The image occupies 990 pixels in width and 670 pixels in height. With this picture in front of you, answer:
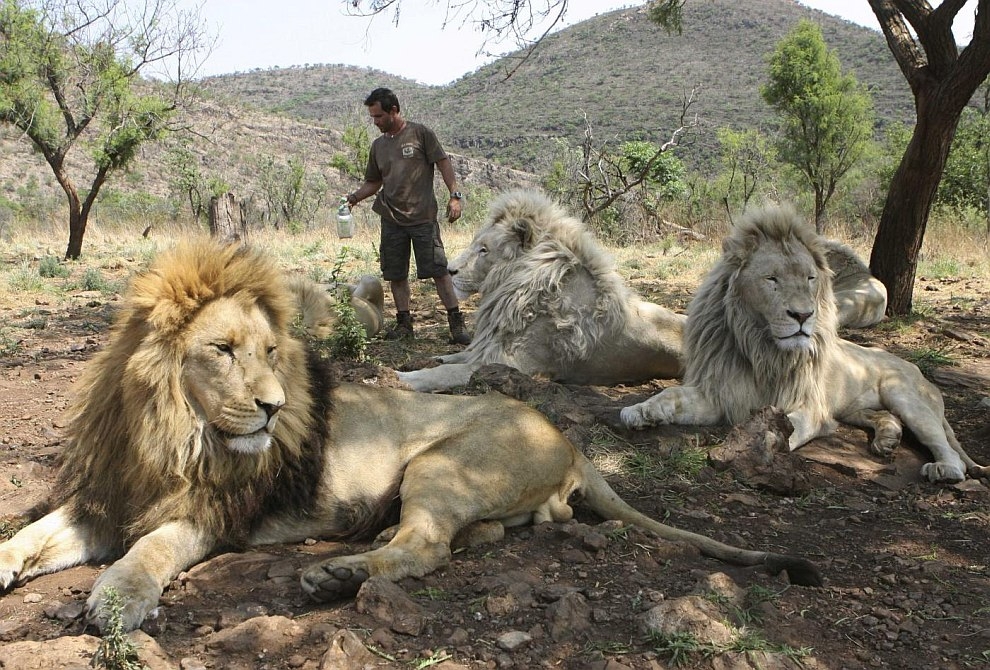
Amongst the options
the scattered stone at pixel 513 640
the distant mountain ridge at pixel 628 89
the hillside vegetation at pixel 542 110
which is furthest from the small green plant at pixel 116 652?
the distant mountain ridge at pixel 628 89

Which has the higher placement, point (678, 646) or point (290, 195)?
point (290, 195)

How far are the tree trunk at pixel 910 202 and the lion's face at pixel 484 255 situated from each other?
411cm

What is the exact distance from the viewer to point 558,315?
6.21 m

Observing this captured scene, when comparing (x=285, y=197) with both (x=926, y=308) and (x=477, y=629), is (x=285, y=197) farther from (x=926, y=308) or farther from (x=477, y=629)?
(x=477, y=629)

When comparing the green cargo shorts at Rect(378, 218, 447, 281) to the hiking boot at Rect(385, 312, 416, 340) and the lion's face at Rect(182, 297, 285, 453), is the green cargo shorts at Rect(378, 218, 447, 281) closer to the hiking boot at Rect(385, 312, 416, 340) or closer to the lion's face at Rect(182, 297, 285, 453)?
the hiking boot at Rect(385, 312, 416, 340)

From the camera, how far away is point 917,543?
12.6ft

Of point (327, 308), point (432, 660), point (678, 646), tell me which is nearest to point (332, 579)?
point (432, 660)

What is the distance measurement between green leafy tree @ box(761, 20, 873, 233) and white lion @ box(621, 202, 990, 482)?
16550 millimetres

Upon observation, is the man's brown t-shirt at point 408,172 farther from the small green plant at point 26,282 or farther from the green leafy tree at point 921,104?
the small green plant at point 26,282

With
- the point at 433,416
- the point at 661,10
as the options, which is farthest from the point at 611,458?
the point at 661,10

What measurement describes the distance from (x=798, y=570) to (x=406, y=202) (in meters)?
5.37

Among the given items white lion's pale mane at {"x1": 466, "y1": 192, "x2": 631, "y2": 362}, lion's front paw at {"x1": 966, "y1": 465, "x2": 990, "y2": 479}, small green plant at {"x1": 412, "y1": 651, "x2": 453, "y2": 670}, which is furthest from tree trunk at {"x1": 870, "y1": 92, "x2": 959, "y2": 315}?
small green plant at {"x1": 412, "y1": 651, "x2": 453, "y2": 670}

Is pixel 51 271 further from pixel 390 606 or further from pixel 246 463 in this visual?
pixel 390 606

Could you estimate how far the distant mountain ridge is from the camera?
183ft
